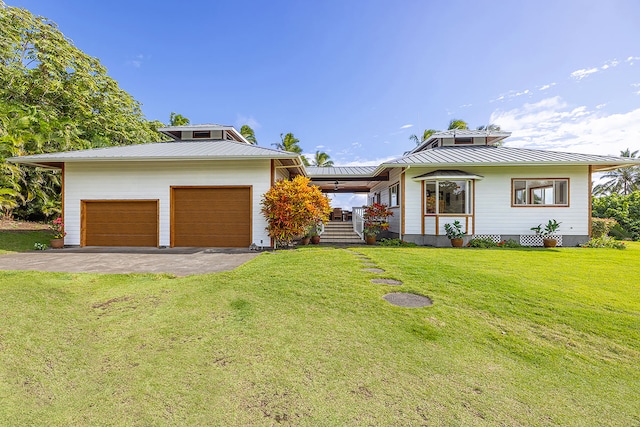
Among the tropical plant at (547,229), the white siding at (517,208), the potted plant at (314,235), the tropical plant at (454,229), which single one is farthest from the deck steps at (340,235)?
the tropical plant at (547,229)

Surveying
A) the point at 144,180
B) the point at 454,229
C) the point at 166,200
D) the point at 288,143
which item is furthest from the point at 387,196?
the point at 288,143

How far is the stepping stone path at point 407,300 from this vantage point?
12.4ft

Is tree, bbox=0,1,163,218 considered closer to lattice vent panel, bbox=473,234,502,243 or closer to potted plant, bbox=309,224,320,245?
potted plant, bbox=309,224,320,245

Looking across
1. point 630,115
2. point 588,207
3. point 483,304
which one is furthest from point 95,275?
point 630,115

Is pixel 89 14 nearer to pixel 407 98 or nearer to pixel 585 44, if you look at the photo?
pixel 407 98

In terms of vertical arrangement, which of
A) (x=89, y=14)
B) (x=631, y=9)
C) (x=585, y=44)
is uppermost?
(x=89, y=14)

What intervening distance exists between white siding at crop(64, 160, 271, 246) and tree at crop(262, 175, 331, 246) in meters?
0.75

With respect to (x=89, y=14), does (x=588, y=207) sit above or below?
below

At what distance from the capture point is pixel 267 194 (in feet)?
A: 31.0

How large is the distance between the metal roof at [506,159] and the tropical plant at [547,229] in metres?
2.23

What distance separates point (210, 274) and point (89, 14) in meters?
15.2

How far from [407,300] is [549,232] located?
32.7ft

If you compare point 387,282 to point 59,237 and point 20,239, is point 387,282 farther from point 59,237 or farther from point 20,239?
point 20,239

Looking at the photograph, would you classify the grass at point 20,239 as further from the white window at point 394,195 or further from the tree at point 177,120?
the tree at point 177,120
